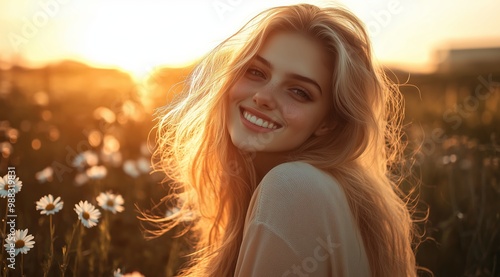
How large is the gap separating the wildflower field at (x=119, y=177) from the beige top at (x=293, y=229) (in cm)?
74

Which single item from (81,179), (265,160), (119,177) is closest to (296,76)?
(265,160)

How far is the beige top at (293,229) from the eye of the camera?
1860 mm

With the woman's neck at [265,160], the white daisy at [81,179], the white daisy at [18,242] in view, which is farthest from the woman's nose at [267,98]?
the white daisy at [81,179]

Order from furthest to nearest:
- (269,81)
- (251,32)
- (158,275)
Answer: (158,275) → (251,32) → (269,81)

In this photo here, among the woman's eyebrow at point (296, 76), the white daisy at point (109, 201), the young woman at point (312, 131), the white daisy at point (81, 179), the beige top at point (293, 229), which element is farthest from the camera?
the white daisy at point (81, 179)

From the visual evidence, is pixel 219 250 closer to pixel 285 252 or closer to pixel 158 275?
pixel 285 252

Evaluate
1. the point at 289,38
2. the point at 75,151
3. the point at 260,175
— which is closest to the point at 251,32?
the point at 289,38

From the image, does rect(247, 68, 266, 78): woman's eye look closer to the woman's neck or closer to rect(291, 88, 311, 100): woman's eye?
rect(291, 88, 311, 100): woman's eye

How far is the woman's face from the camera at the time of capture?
2207 mm

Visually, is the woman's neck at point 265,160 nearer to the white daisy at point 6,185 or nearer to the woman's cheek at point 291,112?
the woman's cheek at point 291,112

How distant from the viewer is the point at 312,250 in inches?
74.5

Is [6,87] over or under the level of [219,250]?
over

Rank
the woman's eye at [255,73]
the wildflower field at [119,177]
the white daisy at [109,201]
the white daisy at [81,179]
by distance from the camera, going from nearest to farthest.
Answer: the woman's eye at [255,73], the white daisy at [109,201], the wildflower field at [119,177], the white daisy at [81,179]

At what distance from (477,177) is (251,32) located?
2.56 m
